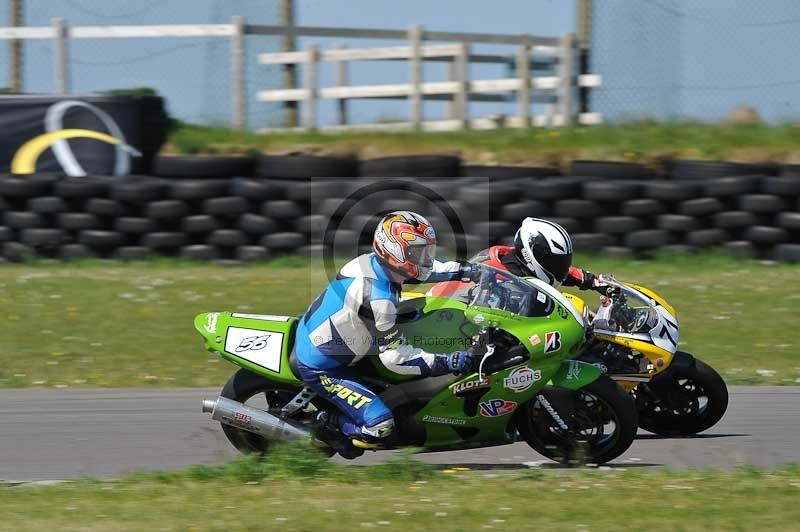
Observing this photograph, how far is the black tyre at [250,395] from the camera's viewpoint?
21.2 feet

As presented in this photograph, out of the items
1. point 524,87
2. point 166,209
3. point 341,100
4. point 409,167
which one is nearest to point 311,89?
point 341,100

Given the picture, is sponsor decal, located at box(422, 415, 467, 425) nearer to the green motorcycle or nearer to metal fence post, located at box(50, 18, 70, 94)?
the green motorcycle

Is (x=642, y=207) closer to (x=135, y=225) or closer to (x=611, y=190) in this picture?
(x=611, y=190)

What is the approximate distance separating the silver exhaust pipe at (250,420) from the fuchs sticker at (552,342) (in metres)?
1.38

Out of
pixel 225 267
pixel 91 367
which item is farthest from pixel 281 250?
pixel 91 367

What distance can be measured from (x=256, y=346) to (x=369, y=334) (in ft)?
2.13

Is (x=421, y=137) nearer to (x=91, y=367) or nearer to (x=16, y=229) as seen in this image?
(x=16, y=229)

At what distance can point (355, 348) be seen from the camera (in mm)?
6246

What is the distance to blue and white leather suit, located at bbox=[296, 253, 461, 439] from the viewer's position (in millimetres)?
6152

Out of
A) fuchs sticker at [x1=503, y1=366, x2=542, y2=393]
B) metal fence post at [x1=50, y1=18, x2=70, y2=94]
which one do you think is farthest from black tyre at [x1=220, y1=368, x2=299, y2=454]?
metal fence post at [x1=50, y1=18, x2=70, y2=94]

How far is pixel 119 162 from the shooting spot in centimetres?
1344

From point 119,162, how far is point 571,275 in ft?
25.6

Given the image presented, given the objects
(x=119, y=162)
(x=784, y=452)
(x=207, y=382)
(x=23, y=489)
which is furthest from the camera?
(x=119, y=162)

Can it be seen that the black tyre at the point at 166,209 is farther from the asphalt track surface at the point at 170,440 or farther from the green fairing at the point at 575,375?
the green fairing at the point at 575,375
